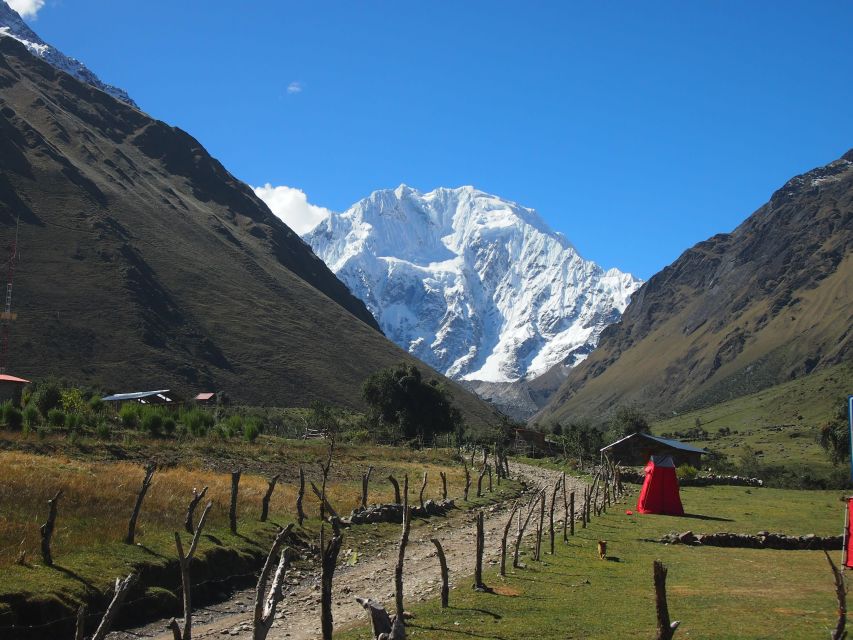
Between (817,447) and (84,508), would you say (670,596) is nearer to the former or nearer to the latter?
(84,508)

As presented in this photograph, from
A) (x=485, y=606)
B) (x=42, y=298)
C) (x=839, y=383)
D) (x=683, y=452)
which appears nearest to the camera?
(x=485, y=606)

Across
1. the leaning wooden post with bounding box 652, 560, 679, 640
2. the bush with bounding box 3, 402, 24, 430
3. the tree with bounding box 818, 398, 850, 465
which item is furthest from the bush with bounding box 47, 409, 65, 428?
the tree with bounding box 818, 398, 850, 465

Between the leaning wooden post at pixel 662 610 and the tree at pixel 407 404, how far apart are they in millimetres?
79055

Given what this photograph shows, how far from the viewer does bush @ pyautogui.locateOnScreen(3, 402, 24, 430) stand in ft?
144

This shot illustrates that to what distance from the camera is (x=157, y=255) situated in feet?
525

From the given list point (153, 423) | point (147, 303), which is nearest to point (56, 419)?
point (153, 423)

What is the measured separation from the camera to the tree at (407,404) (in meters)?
90.4

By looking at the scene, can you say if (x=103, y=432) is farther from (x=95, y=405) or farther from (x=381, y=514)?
(x=381, y=514)

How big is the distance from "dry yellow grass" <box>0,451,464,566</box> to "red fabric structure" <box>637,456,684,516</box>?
1243 centimetres

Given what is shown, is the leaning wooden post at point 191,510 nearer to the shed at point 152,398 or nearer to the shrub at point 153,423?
the shrub at point 153,423

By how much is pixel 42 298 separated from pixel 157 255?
140ft

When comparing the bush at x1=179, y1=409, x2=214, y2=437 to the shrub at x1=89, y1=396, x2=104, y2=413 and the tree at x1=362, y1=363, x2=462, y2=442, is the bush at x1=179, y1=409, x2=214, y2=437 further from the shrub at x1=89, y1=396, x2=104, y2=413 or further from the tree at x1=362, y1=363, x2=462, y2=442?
the tree at x1=362, y1=363, x2=462, y2=442

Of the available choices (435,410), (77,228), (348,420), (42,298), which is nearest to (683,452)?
(435,410)

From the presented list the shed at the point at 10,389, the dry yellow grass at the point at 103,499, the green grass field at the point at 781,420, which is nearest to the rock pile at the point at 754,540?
the dry yellow grass at the point at 103,499
